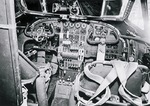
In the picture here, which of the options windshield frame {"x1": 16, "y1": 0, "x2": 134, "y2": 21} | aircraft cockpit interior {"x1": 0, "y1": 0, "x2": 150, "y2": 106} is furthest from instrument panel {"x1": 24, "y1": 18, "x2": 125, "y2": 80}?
windshield frame {"x1": 16, "y1": 0, "x2": 134, "y2": 21}

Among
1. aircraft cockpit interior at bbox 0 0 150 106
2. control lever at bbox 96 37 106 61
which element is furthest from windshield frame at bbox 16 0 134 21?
control lever at bbox 96 37 106 61

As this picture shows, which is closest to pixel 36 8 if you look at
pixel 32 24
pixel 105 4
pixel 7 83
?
pixel 32 24

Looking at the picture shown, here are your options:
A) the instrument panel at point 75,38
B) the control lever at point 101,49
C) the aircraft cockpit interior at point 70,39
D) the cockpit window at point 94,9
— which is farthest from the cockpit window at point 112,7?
the control lever at point 101,49

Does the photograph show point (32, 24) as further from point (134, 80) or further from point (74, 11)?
point (134, 80)

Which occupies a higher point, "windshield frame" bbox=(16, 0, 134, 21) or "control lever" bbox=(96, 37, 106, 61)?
"windshield frame" bbox=(16, 0, 134, 21)

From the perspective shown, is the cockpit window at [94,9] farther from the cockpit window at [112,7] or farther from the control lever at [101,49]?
the control lever at [101,49]

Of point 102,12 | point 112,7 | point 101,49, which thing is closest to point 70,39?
point 101,49

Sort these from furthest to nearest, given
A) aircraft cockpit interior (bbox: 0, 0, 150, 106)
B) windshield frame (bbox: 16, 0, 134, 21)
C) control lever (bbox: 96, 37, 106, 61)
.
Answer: control lever (bbox: 96, 37, 106, 61) → windshield frame (bbox: 16, 0, 134, 21) → aircraft cockpit interior (bbox: 0, 0, 150, 106)

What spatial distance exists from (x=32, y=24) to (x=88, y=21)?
1.23 metres

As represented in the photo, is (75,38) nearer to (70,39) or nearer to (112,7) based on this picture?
(70,39)

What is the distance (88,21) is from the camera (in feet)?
10.7

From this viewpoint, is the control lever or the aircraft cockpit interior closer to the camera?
the aircraft cockpit interior

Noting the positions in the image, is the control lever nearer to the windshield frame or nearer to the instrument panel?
the instrument panel

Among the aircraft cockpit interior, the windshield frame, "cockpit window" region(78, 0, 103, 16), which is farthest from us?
"cockpit window" region(78, 0, 103, 16)
